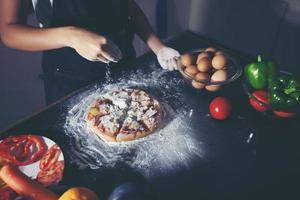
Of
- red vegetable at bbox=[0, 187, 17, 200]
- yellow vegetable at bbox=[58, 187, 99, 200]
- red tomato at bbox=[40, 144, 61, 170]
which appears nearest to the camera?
yellow vegetable at bbox=[58, 187, 99, 200]

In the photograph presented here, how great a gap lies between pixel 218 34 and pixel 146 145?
2.02 metres

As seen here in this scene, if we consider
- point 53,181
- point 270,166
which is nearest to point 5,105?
point 53,181

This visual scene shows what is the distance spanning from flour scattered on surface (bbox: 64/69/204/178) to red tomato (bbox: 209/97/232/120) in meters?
0.10

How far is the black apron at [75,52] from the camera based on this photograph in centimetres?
154

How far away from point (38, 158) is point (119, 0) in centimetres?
87

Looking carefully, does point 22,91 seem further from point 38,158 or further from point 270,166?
point 270,166

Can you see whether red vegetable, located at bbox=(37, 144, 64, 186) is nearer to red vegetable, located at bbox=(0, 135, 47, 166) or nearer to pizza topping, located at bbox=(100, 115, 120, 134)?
red vegetable, located at bbox=(0, 135, 47, 166)

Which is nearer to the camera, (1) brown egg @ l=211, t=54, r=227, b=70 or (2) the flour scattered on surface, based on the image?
(2) the flour scattered on surface

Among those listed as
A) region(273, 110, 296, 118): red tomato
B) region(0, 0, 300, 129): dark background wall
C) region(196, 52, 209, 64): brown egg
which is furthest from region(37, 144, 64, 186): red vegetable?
region(0, 0, 300, 129): dark background wall

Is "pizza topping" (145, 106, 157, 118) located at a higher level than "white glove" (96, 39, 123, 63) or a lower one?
lower

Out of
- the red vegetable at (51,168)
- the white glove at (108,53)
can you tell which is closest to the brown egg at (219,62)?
the white glove at (108,53)

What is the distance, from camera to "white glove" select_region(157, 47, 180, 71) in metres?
1.64

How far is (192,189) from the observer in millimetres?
1107

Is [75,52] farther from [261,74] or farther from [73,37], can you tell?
[261,74]
